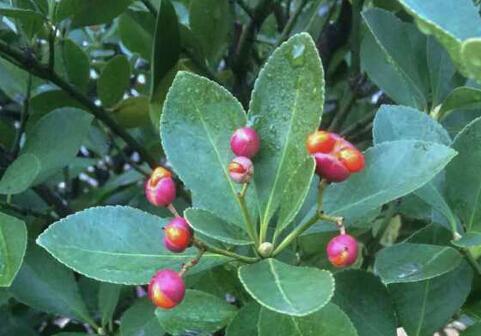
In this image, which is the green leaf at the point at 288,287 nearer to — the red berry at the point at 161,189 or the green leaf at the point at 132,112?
the red berry at the point at 161,189

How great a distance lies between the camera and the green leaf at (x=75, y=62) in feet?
3.58

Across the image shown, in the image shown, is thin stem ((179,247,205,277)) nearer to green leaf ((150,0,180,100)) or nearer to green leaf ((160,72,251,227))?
green leaf ((160,72,251,227))

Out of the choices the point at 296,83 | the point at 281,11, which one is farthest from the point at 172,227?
the point at 281,11

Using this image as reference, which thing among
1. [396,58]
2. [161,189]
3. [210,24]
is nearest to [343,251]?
[161,189]


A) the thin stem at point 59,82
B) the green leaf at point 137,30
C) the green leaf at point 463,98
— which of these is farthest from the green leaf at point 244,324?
the green leaf at point 137,30

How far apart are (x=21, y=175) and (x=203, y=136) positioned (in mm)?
268

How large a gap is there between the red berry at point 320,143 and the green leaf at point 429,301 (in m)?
0.22

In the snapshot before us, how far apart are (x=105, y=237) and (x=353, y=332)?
232mm

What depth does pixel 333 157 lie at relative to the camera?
63cm

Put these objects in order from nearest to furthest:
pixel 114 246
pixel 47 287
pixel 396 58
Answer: pixel 114 246
pixel 396 58
pixel 47 287

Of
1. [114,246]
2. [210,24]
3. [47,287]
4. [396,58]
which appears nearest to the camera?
[114,246]

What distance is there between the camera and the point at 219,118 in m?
A: 0.74

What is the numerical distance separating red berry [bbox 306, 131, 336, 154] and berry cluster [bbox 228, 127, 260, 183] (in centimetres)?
5

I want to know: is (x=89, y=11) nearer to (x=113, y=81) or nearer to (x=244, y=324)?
(x=113, y=81)
